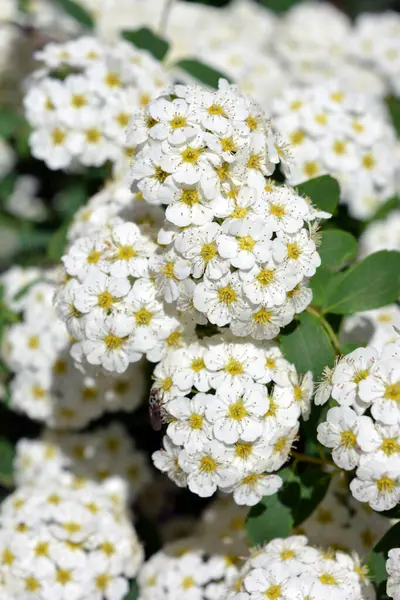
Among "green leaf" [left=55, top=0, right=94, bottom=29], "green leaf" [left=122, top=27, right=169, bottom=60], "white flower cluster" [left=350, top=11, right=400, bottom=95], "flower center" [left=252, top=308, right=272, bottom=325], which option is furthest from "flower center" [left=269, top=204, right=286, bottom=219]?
"white flower cluster" [left=350, top=11, right=400, bottom=95]

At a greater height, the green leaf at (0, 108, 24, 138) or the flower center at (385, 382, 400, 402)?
the flower center at (385, 382, 400, 402)

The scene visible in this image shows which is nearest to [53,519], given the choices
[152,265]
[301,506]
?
[301,506]

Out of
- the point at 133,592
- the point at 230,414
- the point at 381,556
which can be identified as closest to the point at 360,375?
the point at 230,414

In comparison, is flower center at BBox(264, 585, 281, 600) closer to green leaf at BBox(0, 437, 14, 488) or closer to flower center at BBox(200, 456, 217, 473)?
flower center at BBox(200, 456, 217, 473)

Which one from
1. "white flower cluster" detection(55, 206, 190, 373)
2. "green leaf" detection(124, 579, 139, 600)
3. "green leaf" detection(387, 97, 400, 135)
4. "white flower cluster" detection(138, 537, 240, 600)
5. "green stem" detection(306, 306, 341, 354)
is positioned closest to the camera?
"white flower cluster" detection(55, 206, 190, 373)

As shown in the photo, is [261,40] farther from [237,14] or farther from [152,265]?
[152,265]

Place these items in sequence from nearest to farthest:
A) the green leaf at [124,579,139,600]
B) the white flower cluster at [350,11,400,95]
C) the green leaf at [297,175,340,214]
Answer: the green leaf at [297,175,340,214]
the green leaf at [124,579,139,600]
the white flower cluster at [350,11,400,95]

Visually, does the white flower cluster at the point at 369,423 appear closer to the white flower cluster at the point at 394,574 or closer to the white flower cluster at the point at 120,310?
the white flower cluster at the point at 394,574
